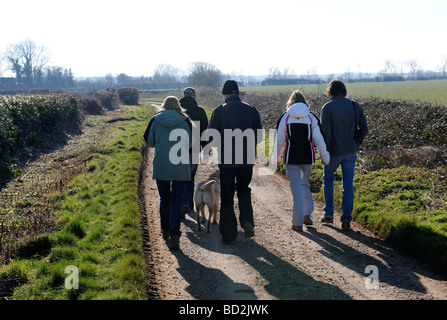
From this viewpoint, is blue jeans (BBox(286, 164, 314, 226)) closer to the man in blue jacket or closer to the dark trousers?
the man in blue jacket

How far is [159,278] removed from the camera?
492cm

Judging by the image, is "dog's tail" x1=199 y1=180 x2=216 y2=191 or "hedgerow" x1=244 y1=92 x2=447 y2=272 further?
"dog's tail" x1=199 y1=180 x2=216 y2=191

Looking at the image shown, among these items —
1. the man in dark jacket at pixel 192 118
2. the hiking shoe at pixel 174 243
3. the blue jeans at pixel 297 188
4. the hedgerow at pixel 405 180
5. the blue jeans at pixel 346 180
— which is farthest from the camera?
the man in dark jacket at pixel 192 118

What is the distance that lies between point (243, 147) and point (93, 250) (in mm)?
A: 2766

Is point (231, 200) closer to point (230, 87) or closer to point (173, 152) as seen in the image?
point (173, 152)

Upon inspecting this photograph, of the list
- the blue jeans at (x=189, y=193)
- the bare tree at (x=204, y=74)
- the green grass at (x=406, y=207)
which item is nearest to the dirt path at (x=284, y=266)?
the green grass at (x=406, y=207)

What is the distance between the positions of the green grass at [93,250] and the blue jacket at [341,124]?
364 centimetres

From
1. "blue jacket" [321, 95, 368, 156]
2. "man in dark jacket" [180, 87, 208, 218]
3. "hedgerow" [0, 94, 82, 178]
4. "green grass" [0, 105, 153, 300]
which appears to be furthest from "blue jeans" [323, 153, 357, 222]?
"hedgerow" [0, 94, 82, 178]

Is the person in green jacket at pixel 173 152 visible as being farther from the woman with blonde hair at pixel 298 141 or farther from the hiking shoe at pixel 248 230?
the woman with blonde hair at pixel 298 141

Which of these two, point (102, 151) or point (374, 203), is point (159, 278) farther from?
point (102, 151)

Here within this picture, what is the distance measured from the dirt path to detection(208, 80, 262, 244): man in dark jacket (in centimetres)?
36

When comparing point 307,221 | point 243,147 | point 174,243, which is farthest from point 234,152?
point 307,221

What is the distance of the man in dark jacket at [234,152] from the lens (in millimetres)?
6039

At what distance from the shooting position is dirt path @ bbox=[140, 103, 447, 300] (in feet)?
14.4
